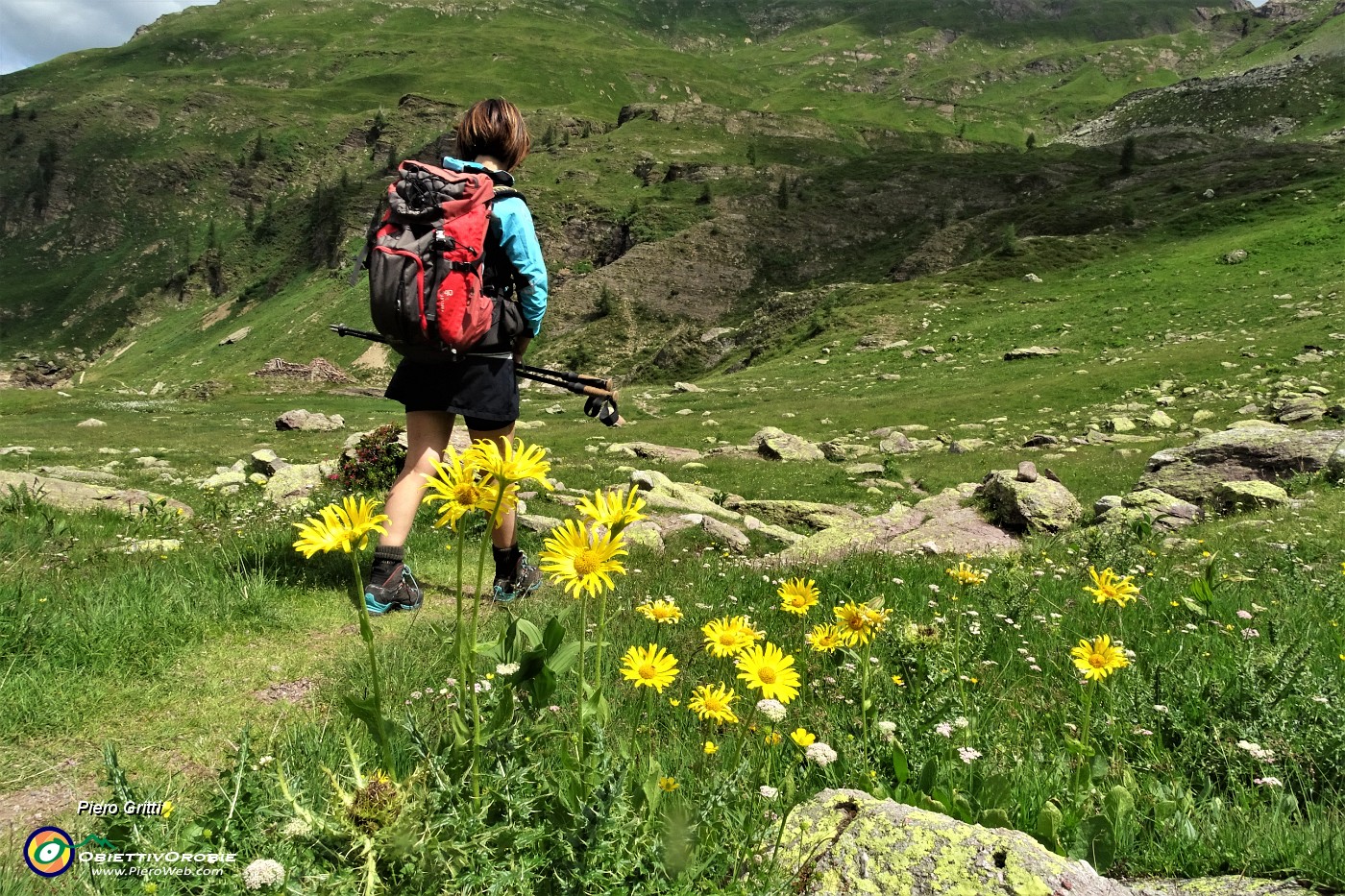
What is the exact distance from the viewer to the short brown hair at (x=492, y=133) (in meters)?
4.92

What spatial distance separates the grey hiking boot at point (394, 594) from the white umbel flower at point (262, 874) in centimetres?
341

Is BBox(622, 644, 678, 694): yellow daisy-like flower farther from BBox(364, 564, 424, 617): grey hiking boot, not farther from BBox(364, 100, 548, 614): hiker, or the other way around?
BBox(364, 564, 424, 617): grey hiking boot

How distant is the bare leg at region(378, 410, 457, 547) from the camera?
4.60m

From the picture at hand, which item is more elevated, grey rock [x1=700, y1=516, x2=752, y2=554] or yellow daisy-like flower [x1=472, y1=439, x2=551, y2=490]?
yellow daisy-like flower [x1=472, y1=439, x2=551, y2=490]

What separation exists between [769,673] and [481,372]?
337 cm

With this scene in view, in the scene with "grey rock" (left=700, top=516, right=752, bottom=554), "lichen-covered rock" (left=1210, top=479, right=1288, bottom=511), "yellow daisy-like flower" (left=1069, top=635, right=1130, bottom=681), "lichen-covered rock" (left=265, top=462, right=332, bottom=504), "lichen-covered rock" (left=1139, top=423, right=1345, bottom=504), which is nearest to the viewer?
"yellow daisy-like flower" (left=1069, top=635, right=1130, bottom=681)

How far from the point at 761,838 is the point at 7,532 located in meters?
6.79

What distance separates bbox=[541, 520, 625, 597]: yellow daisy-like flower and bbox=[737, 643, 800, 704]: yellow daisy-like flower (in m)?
0.54

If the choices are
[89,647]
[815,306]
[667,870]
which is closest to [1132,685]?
[667,870]

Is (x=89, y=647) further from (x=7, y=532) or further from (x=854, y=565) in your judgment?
(x=854, y=565)

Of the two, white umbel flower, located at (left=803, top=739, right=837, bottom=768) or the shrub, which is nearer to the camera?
white umbel flower, located at (left=803, top=739, right=837, bottom=768)

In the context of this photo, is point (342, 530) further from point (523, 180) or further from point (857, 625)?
point (523, 180)

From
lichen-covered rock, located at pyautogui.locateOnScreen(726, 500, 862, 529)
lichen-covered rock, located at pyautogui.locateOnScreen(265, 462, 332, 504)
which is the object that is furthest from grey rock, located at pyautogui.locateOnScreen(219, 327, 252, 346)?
lichen-covered rock, located at pyautogui.locateOnScreen(726, 500, 862, 529)

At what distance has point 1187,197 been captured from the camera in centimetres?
4944
